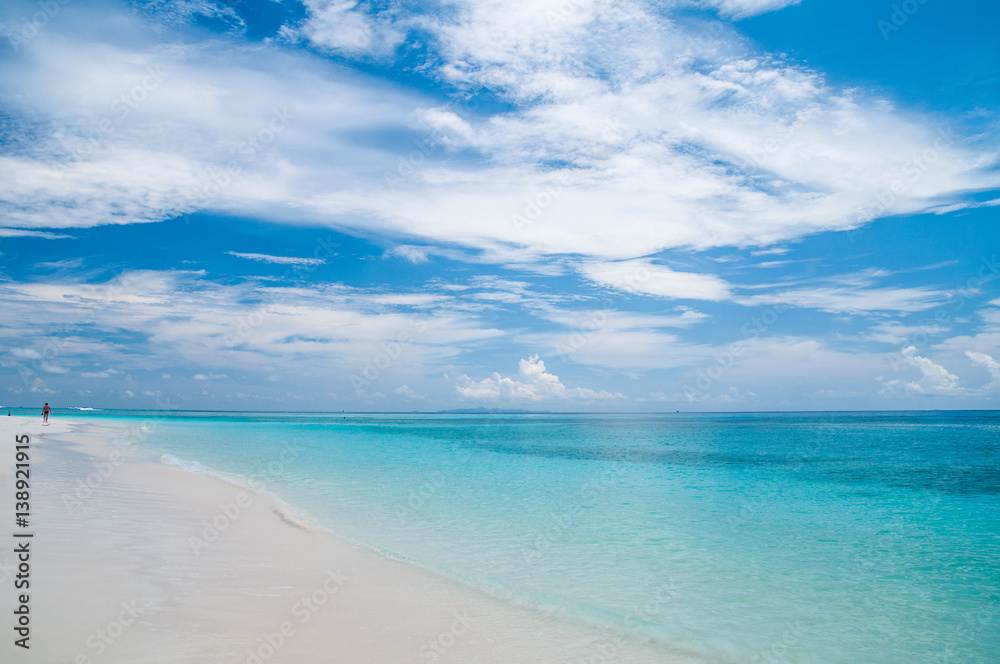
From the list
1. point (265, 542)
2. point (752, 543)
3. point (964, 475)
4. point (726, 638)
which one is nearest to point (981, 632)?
point (726, 638)

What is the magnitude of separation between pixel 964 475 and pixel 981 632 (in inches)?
904

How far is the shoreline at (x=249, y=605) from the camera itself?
5.75 metres

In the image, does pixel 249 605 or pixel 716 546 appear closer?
pixel 249 605

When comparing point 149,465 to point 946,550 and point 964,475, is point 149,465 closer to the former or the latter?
point 946,550

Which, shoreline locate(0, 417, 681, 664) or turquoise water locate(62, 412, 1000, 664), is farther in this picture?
turquoise water locate(62, 412, 1000, 664)

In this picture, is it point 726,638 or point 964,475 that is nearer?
point 726,638

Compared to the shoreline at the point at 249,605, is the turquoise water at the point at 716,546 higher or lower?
lower

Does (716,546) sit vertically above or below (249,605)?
below

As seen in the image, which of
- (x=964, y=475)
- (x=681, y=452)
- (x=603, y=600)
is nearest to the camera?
(x=603, y=600)

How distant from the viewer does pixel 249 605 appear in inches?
277

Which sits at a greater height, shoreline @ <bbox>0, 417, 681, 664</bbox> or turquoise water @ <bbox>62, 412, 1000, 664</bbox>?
shoreline @ <bbox>0, 417, 681, 664</bbox>

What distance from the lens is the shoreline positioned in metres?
5.75

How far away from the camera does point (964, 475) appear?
25.0 meters

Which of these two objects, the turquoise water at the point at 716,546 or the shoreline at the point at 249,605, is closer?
the shoreline at the point at 249,605
